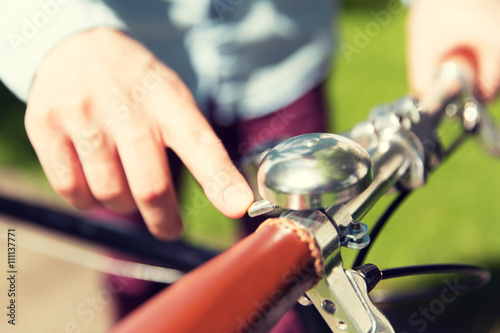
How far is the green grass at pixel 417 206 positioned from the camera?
212 cm

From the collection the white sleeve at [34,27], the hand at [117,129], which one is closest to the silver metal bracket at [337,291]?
the hand at [117,129]

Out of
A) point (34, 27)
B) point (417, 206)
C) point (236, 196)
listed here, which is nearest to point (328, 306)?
point (236, 196)

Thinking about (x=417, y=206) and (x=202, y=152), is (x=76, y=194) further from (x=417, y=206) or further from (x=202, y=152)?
(x=417, y=206)

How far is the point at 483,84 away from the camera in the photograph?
0.88 metres

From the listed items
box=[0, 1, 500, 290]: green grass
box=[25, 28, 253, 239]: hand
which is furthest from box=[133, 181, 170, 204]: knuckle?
box=[0, 1, 500, 290]: green grass

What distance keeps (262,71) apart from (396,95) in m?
2.18

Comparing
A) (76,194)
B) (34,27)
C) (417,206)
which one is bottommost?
(417,206)

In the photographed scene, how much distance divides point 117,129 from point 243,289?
247 millimetres

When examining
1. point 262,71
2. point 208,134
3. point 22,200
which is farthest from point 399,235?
point 208,134

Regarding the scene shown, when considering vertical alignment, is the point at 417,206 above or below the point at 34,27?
below

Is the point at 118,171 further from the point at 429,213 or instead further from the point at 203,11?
the point at 429,213

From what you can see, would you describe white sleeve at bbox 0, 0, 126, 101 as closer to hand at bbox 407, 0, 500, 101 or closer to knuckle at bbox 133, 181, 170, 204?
knuckle at bbox 133, 181, 170, 204

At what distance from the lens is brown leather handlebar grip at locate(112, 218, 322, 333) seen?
1.13ft

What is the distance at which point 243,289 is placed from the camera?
14.7 inches
